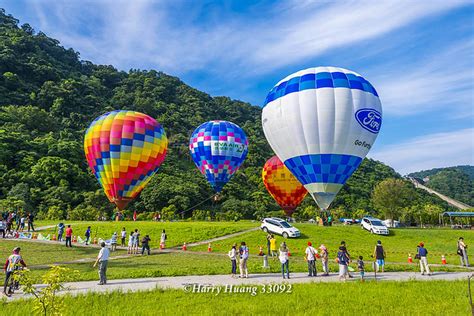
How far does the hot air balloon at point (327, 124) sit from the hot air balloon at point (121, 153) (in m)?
16.2

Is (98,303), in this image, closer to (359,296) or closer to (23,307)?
(23,307)

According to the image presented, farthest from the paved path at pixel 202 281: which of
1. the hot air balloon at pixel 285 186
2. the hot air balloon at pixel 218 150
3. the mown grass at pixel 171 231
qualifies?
the hot air balloon at pixel 218 150

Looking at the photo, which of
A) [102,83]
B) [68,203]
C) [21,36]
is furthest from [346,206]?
[21,36]

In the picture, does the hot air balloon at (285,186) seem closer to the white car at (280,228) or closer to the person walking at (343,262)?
the white car at (280,228)

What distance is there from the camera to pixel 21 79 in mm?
114250

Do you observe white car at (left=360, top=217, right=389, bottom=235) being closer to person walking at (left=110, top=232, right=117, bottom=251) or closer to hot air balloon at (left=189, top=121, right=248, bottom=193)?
hot air balloon at (left=189, top=121, right=248, bottom=193)

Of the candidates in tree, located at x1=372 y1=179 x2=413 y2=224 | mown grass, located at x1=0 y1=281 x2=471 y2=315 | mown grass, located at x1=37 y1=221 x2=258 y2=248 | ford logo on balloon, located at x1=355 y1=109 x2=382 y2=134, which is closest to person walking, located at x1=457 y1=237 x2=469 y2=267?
mown grass, located at x1=0 y1=281 x2=471 y2=315

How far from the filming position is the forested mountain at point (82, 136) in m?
63.7

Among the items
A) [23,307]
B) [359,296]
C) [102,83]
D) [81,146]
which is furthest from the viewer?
[102,83]

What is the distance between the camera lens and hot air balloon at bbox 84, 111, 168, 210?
36.6 meters

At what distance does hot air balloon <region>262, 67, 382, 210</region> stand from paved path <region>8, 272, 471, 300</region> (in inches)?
415

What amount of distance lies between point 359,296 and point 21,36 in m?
154

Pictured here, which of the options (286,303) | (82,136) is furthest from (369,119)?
(82,136)

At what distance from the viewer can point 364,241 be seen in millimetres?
30828
